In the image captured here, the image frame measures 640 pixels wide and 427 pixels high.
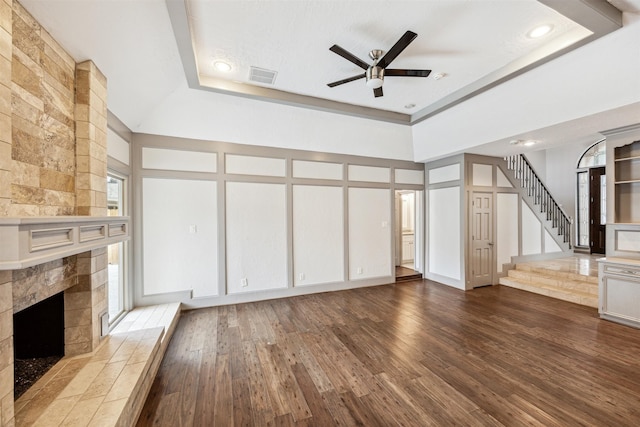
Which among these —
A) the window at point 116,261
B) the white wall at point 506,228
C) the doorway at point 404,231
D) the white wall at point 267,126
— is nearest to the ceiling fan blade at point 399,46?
the white wall at point 267,126

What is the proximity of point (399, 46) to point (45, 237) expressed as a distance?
2.98 metres

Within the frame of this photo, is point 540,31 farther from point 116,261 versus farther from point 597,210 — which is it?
point 597,210

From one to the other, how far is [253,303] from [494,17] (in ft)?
15.7

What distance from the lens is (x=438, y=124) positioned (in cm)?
448

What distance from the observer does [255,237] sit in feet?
14.5

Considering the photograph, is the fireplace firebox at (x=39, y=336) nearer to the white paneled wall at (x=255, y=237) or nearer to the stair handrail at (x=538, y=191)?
the white paneled wall at (x=255, y=237)

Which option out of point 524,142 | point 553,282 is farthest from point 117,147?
point 553,282

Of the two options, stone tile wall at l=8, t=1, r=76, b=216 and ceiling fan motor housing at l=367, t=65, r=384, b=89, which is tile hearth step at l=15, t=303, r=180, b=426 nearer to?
stone tile wall at l=8, t=1, r=76, b=216

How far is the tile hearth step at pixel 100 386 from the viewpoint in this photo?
1.58 meters

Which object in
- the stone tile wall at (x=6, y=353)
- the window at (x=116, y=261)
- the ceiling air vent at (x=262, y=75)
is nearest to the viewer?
the stone tile wall at (x=6, y=353)

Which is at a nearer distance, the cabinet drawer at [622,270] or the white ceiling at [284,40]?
the white ceiling at [284,40]

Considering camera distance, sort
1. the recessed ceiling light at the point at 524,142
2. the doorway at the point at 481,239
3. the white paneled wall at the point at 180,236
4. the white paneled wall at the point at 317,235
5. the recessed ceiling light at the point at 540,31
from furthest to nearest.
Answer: the doorway at the point at 481,239
the white paneled wall at the point at 317,235
the recessed ceiling light at the point at 524,142
the white paneled wall at the point at 180,236
the recessed ceiling light at the point at 540,31

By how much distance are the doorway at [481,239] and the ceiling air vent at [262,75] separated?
4.35m

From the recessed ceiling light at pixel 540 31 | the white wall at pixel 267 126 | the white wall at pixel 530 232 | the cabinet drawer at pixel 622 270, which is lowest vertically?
the cabinet drawer at pixel 622 270
